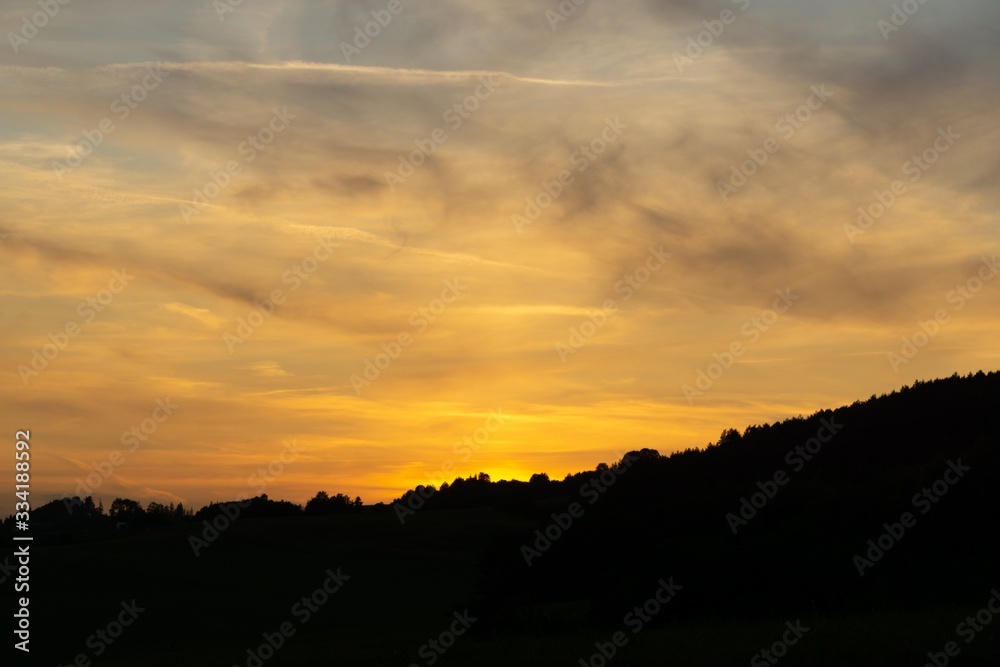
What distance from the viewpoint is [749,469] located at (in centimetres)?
8162

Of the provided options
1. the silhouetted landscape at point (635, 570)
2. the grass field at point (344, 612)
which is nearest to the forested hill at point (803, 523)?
the silhouetted landscape at point (635, 570)

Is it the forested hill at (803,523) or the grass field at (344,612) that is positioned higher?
the forested hill at (803,523)

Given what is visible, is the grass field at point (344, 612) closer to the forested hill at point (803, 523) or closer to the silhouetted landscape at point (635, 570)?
the silhouetted landscape at point (635, 570)

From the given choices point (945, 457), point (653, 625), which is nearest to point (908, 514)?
point (945, 457)

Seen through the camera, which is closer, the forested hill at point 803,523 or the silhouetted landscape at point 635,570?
the silhouetted landscape at point 635,570

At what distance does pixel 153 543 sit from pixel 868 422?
187 ft

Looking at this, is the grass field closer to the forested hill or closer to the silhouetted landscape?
the silhouetted landscape

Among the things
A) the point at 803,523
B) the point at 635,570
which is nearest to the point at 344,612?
the point at 635,570

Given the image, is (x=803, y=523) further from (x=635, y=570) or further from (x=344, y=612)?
(x=344, y=612)

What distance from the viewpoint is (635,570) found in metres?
36.5

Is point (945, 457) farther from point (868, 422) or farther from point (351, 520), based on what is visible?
point (351, 520)

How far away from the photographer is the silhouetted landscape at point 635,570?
25.7m

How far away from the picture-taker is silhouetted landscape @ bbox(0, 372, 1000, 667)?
2570cm

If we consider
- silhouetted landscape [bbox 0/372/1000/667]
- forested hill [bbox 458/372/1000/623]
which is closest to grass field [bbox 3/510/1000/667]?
silhouetted landscape [bbox 0/372/1000/667]
